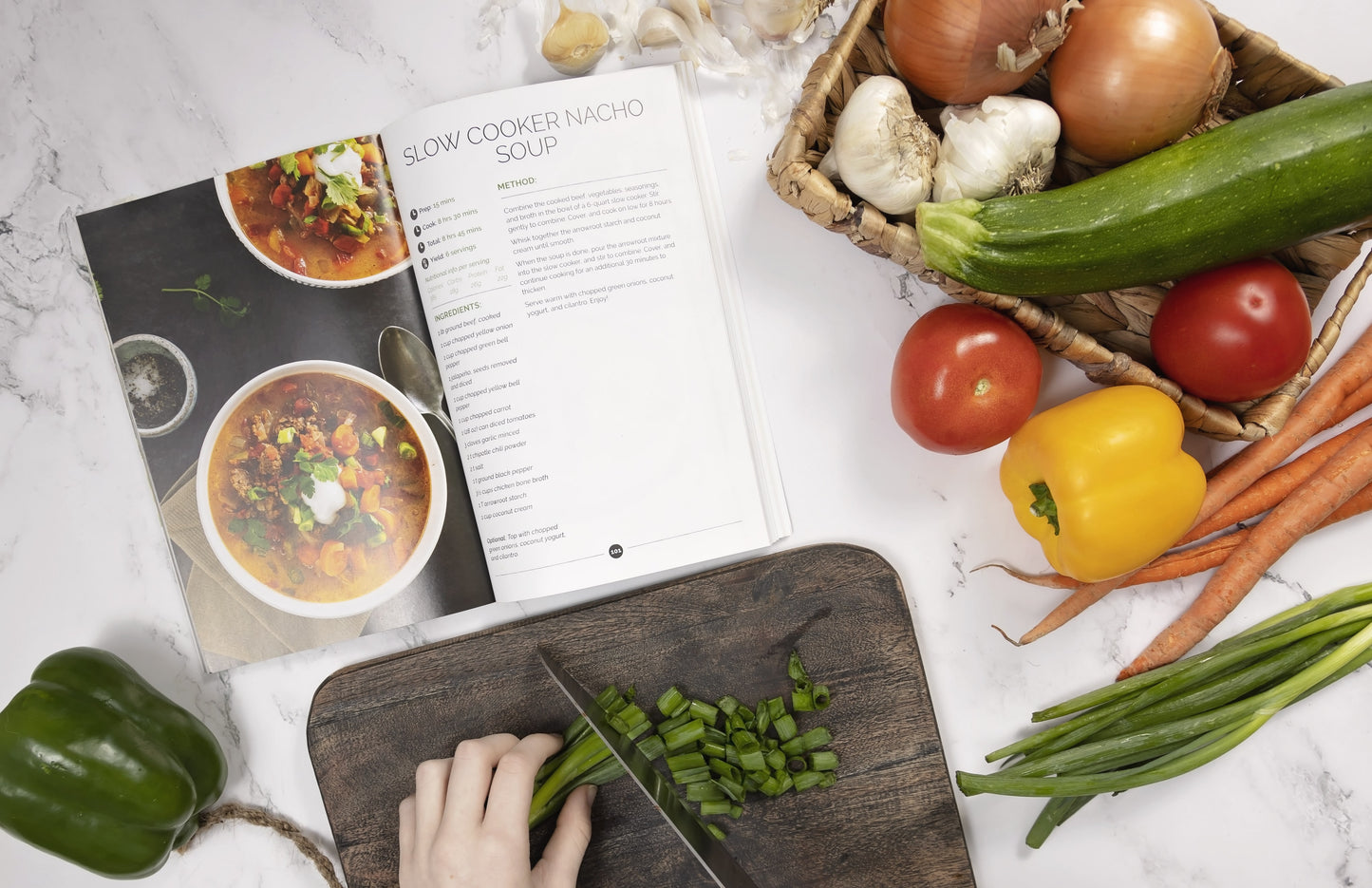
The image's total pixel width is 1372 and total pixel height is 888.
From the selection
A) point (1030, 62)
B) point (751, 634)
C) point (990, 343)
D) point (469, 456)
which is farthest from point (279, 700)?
point (1030, 62)

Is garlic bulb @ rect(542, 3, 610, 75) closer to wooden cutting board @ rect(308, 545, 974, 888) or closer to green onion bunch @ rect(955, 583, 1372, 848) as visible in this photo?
wooden cutting board @ rect(308, 545, 974, 888)

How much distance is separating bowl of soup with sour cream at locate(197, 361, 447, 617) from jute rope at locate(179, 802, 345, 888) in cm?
25

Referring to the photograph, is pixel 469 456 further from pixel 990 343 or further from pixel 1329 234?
pixel 1329 234

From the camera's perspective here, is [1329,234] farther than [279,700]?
No

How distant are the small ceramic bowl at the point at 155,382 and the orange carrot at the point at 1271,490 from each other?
1.09 m

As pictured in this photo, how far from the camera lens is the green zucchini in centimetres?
66

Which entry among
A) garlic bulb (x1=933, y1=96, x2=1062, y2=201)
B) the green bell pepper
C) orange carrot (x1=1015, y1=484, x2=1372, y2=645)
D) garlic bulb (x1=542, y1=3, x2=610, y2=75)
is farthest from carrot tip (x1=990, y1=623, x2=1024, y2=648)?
the green bell pepper

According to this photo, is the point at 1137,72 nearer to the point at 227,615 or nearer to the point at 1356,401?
the point at 1356,401

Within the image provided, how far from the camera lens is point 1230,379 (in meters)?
0.76

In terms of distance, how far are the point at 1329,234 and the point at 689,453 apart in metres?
0.63

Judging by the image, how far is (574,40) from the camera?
83 cm

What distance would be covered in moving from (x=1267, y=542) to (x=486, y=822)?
0.85 m

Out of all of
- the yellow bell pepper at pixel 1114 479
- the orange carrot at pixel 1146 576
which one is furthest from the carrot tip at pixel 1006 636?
the yellow bell pepper at pixel 1114 479

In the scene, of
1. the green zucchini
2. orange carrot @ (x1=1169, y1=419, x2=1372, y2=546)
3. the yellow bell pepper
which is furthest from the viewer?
orange carrot @ (x1=1169, y1=419, x2=1372, y2=546)
